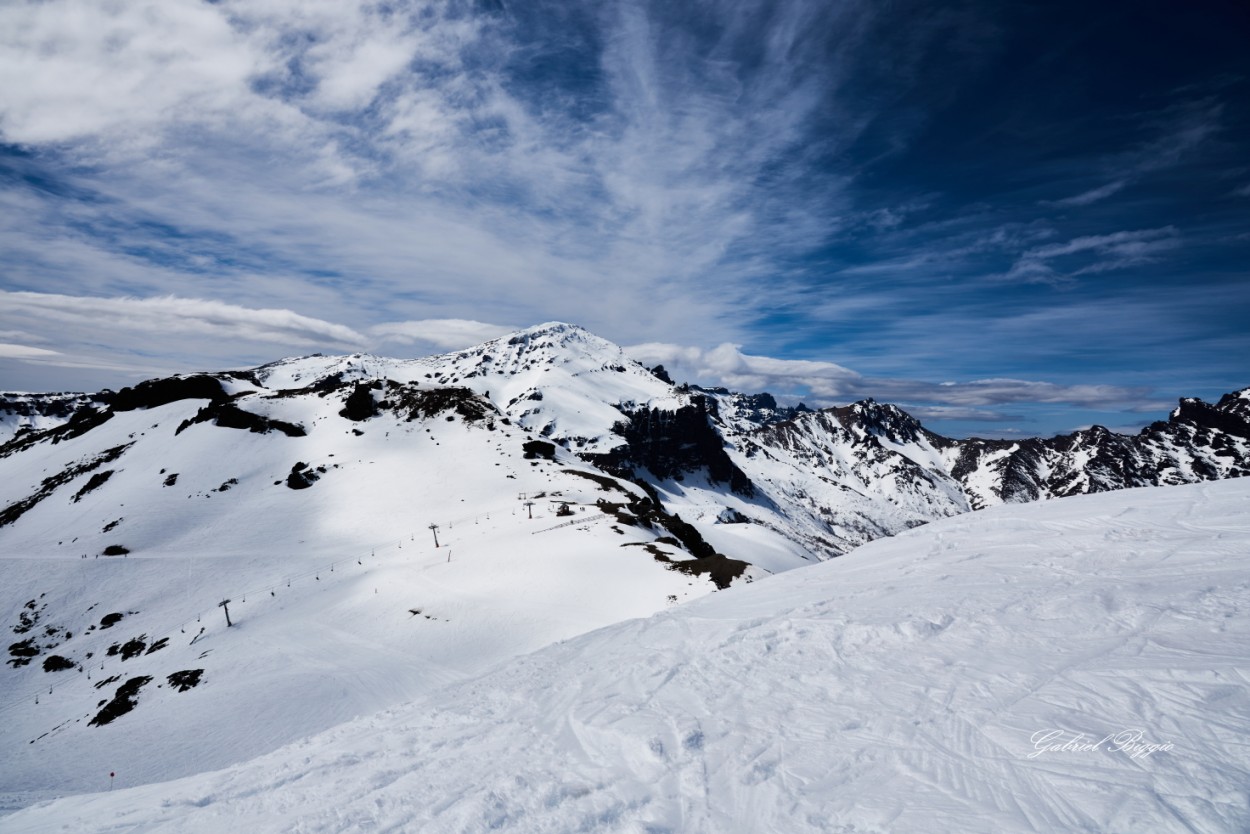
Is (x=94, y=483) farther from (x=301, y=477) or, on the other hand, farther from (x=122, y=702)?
(x=122, y=702)

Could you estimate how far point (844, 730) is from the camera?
25.8 feet

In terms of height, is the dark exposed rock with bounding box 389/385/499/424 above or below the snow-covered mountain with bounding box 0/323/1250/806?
above

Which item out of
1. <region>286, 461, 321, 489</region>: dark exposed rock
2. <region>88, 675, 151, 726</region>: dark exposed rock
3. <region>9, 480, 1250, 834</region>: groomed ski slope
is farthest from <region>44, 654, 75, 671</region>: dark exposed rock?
<region>9, 480, 1250, 834</region>: groomed ski slope

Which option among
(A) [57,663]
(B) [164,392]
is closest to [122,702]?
(A) [57,663]

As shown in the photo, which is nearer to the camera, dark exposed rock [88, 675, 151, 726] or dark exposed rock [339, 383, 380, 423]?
dark exposed rock [88, 675, 151, 726]

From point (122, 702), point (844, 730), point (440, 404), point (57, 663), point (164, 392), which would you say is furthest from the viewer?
point (164, 392)

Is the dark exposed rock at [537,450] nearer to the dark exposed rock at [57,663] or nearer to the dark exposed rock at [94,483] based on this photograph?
the dark exposed rock at [57,663]

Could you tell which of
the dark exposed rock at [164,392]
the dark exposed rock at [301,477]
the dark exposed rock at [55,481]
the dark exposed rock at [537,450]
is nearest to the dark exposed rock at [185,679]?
the dark exposed rock at [301,477]

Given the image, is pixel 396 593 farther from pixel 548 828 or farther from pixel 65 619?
pixel 548 828

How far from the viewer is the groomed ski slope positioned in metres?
6.22

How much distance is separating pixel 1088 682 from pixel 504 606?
3485cm

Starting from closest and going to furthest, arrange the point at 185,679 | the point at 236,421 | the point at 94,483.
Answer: the point at 185,679
the point at 94,483
the point at 236,421

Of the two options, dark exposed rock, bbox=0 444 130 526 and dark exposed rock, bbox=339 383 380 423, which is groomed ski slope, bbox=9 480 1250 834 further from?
dark exposed rock, bbox=339 383 380 423

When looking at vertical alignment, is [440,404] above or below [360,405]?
below
